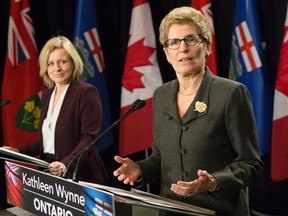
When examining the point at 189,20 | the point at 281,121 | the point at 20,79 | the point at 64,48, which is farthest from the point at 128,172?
the point at 20,79

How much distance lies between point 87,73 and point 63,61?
124 centimetres

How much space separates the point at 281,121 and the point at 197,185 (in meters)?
2.08

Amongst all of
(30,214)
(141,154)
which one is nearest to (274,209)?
(141,154)

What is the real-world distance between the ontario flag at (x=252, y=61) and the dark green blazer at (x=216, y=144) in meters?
1.75

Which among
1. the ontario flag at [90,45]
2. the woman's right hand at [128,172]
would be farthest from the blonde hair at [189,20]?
the ontario flag at [90,45]

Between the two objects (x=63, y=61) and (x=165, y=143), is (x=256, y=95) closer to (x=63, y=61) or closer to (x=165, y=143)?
(x=63, y=61)

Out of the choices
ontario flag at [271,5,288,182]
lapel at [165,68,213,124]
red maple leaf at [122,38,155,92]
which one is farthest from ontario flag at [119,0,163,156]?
lapel at [165,68,213,124]

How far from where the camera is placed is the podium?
0.97 meters

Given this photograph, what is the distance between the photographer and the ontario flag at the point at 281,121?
2934 mm

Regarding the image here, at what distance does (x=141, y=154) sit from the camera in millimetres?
4016

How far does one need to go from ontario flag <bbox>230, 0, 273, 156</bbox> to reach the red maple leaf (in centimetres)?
70

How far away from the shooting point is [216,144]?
4.26 ft

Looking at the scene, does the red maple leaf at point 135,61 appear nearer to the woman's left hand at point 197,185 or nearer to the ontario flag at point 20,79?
the ontario flag at point 20,79

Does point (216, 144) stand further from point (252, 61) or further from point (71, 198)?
point (252, 61)
